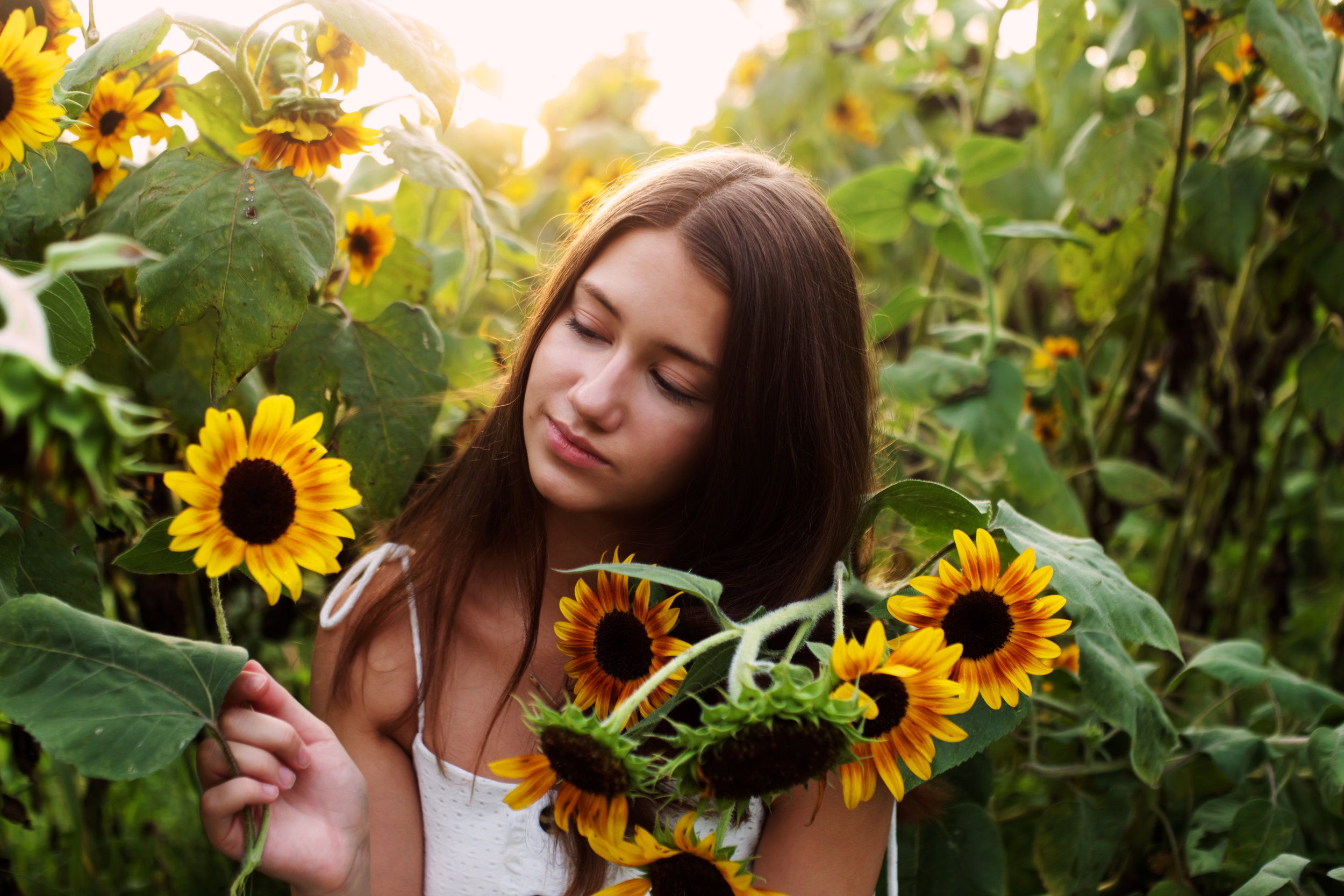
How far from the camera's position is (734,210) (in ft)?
2.74

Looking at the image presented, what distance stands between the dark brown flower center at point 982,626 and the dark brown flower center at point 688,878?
217 millimetres

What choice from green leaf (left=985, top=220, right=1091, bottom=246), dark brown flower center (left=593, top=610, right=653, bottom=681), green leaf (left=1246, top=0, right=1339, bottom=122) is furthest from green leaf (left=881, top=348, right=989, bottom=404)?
dark brown flower center (left=593, top=610, right=653, bottom=681)

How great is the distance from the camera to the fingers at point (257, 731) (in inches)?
24.6

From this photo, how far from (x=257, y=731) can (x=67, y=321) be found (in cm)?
30

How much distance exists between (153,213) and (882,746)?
64cm

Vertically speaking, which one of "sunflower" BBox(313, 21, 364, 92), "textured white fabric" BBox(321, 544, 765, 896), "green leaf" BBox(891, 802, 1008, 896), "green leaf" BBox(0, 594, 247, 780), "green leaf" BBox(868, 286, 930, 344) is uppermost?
"sunflower" BBox(313, 21, 364, 92)

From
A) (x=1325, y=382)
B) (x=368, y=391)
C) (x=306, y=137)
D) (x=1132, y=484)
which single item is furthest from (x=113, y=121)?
(x=1325, y=382)

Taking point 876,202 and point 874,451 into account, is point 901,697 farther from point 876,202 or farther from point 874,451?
point 876,202

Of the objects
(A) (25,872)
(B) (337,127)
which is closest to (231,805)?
(B) (337,127)

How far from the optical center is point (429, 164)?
2.75 feet

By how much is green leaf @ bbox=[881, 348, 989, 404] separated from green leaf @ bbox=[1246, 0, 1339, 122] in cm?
42

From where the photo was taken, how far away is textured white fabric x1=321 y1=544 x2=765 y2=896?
0.91 m

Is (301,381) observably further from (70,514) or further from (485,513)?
(70,514)

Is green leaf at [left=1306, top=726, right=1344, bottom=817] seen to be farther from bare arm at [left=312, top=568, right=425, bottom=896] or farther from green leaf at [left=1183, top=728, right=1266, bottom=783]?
bare arm at [left=312, top=568, right=425, bottom=896]
